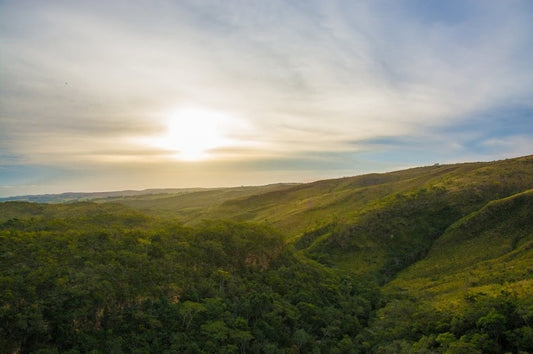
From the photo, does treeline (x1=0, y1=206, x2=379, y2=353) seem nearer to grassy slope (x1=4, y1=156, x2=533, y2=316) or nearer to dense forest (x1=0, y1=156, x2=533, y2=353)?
dense forest (x1=0, y1=156, x2=533, y2=353)

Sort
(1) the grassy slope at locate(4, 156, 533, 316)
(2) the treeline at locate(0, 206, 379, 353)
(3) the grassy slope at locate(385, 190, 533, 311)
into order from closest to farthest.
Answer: (2) the treeline at locate(0, 206, 379, 353), (3) the grassy slope at locate(385, 190, 533, 311), (1) the grassy slope at locate(4, 156, 533, 316)

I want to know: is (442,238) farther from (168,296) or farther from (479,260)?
(168,296)

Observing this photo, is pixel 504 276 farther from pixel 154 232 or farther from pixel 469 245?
pixel 154 232

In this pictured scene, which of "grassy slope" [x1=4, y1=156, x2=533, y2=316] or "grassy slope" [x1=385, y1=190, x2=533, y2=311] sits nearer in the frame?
"grassy slope" [x1=385, y1=190, x2=533, y2=311]

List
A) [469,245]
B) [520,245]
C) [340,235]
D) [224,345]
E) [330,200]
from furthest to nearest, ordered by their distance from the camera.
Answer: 1. [330,200]
2. [340,235]
3. [469,245]
4. [520,245]
5. [224,345]

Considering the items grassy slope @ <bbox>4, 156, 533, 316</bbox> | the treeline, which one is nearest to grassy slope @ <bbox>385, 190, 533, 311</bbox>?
grassy slope @ <bbox>4, 156, 533, 316</bbox>

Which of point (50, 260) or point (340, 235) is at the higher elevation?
point (50, 260)

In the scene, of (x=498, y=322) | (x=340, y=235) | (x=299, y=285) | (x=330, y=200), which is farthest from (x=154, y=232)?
(x=330, y=200)

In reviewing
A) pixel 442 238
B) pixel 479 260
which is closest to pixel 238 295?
pixel 479 260

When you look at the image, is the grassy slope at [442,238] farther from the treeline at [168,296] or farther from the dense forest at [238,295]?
the treeline at [168,296]
